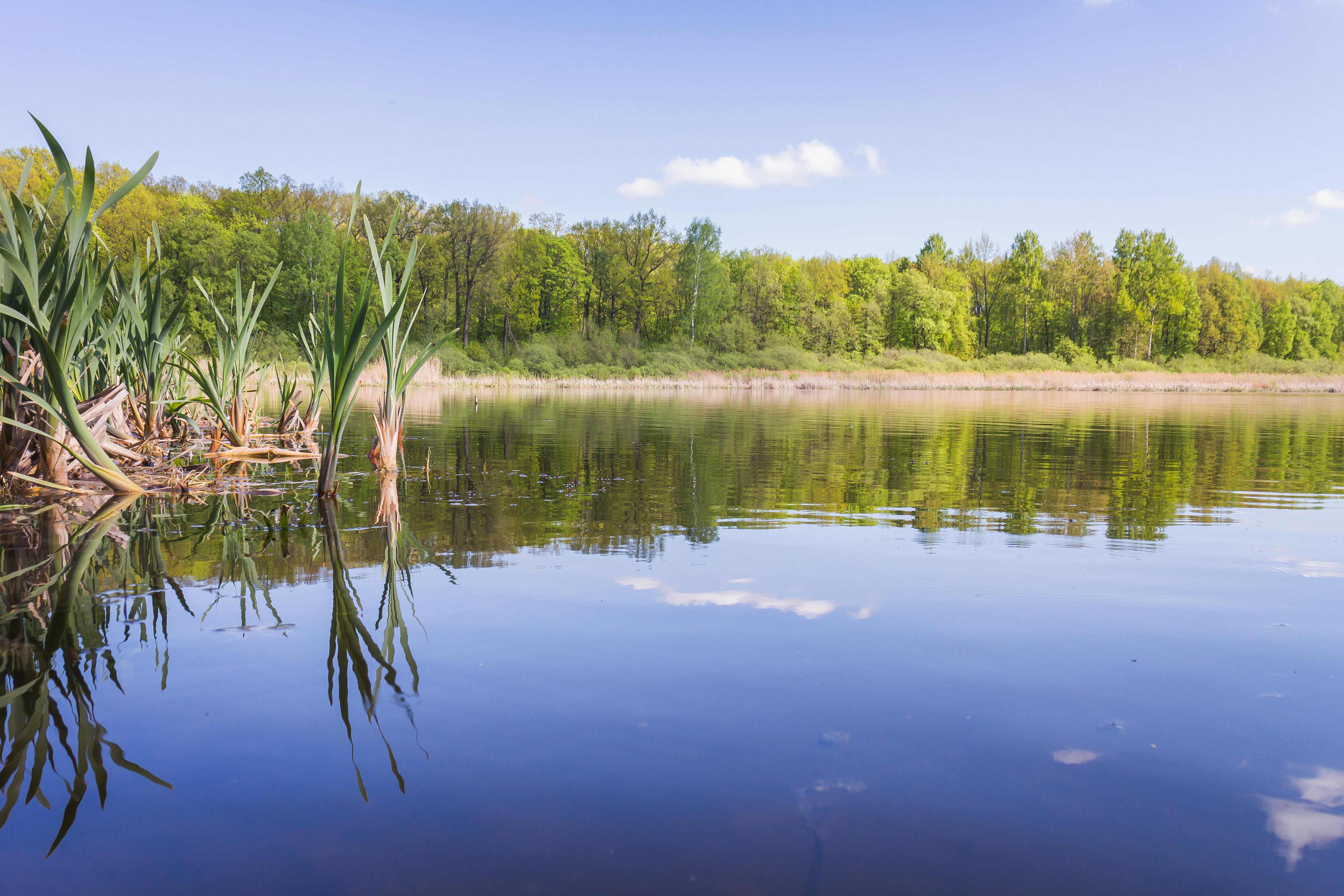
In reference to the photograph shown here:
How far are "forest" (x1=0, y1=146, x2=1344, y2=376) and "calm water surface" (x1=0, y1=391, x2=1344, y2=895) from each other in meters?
49.7

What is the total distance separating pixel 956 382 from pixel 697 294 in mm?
23427

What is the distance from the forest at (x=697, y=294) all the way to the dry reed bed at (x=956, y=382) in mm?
5254

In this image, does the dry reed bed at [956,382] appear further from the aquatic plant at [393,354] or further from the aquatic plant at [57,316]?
the aquatic plant at [57,316]

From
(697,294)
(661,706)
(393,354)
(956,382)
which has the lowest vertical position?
(661,706)

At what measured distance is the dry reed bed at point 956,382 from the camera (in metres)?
51.2

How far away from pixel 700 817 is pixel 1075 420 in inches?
823

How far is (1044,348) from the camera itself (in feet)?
258

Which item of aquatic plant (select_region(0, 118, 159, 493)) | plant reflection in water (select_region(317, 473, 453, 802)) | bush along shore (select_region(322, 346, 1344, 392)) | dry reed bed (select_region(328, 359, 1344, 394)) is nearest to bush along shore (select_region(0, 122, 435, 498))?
aquatic plant (select_region(0, 118, 159, 493))

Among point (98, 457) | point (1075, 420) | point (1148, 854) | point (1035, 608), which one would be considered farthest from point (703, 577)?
point (1075, 420)

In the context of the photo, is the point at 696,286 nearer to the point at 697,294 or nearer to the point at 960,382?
the point at 697,294

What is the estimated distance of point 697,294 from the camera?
68625 mm

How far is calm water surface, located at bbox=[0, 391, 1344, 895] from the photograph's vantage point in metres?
1.67

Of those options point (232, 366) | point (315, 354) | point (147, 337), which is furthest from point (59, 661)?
point (232, 366)

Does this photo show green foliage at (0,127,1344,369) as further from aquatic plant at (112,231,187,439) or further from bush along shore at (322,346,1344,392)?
aquatic plant at (112,231,187,439)
